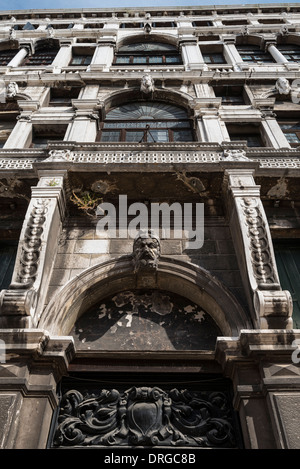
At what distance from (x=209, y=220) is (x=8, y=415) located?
581 cm

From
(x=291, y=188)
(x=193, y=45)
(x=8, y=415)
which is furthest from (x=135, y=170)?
(x=193, y=45)

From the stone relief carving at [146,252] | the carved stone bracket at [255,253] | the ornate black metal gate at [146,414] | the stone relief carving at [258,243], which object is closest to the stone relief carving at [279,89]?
the carved stone bracket at [255,253]

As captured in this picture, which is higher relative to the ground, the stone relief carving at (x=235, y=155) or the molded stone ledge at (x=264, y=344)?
the stone relief carving at (x=235, y=155)

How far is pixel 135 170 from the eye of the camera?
7980 millimetres

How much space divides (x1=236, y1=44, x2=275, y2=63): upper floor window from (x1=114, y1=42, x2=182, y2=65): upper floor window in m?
3.50

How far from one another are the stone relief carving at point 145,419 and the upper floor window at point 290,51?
1754cm

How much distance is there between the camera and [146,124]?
1197 cm

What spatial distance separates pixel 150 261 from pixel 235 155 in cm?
357

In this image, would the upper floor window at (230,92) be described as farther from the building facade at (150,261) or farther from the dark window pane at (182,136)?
the dark window pane at (182,136)

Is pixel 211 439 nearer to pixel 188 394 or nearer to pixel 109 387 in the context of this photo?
pixel 188 394

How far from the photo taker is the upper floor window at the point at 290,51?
17155mm

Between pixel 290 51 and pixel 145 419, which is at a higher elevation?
pixel 290 51

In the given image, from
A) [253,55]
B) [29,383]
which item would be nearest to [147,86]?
[253,55]

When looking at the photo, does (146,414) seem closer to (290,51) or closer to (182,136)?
(182,136)
